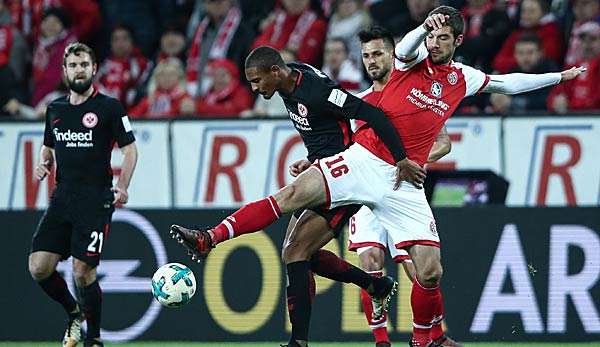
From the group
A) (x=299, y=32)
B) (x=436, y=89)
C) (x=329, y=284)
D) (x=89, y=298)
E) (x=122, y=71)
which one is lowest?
(x=329, y=284)

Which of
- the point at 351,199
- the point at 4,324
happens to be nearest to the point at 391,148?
the point at 351,199

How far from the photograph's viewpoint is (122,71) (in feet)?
53.3

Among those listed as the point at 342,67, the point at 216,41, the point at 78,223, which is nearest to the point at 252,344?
the point at 78,223

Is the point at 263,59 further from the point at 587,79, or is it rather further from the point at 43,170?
the point at 587,79

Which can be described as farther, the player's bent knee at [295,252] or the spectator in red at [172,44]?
the spectator in red at [172,44]

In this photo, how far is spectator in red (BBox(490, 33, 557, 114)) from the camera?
14.1m

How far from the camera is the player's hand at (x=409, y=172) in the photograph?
9.18 meters

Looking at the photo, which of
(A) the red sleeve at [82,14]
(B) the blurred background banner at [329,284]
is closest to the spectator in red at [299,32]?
(A) the red sleeve at [82,14]

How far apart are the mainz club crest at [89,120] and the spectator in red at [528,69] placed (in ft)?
16.2

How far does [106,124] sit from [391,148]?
2.44 meters

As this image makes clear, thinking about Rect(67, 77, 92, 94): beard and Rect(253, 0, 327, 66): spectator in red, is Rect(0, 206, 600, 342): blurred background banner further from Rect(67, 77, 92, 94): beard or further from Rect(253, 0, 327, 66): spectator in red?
Rect(253, 0, 327, 66): spectator in red

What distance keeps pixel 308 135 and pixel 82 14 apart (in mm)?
7895

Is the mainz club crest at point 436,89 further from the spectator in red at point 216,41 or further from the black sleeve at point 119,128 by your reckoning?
the spectator in red at point 216,41

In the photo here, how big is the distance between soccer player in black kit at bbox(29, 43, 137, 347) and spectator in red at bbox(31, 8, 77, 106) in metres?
5.92
